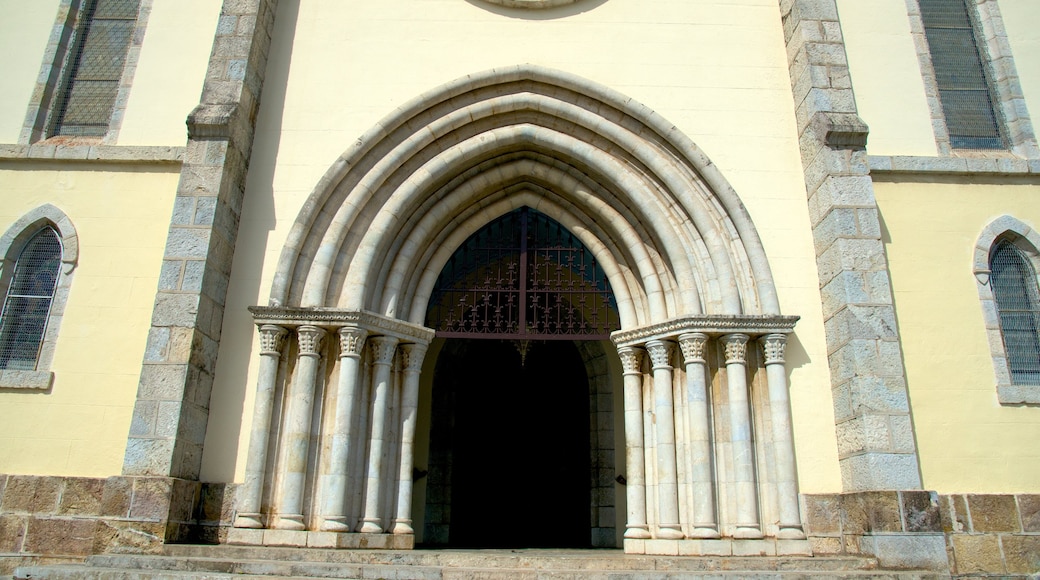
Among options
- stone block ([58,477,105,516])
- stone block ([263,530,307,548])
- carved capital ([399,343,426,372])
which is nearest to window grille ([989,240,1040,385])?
carved capital ([399,343,426,372])

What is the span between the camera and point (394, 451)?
7801mm

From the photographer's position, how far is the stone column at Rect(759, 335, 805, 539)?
6922mm

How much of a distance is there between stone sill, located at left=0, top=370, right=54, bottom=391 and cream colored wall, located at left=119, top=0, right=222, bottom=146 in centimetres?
252

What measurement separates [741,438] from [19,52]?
865cm

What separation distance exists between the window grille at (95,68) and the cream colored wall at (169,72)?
0.37 metres

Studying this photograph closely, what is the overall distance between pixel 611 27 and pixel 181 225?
198 inches

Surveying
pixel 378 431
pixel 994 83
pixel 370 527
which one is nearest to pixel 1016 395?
pixel 994 83

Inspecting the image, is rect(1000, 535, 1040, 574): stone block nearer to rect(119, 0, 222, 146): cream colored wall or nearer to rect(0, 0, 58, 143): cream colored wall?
rect(119, 0, 222, 146): cream colored wall

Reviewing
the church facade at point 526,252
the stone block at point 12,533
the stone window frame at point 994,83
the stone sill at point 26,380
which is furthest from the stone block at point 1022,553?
the stone sill at point 26,380

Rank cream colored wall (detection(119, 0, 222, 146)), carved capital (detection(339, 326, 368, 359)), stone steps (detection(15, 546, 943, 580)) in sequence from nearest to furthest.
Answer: stone steps (detection(15, 546, 943, 580))
carved capital (detection(339, 326, 368, 359))
cream colored wall (detection(119, 0, 222, 146))

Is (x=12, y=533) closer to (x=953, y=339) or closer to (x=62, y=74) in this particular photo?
(x=62, y=74)

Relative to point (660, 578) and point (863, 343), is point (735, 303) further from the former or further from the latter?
point (660, 578)

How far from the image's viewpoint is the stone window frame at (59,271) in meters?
7.25

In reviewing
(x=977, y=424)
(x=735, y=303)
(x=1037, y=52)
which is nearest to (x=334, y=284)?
(x=735, y=303)
